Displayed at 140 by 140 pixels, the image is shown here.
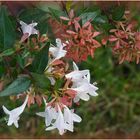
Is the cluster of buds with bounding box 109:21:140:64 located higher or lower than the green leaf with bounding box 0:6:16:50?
lower

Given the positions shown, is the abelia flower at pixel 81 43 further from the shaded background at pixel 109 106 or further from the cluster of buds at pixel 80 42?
the shaded background at pixel 109 106

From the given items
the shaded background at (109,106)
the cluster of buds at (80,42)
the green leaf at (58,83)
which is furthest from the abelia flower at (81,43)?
the shaded background at (109,106)

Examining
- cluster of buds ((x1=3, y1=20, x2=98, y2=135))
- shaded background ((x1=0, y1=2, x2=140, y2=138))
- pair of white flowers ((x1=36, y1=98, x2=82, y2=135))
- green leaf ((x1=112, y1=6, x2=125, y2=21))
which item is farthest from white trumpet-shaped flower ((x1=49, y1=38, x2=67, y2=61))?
shaded background ((x1=0, y1=2, x2=140, y2=138))

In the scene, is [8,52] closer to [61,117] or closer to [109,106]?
[61,117]

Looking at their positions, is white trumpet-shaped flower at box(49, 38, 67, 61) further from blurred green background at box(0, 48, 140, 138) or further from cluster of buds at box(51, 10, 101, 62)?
blurred green background at box(0, 48, 140, 138)

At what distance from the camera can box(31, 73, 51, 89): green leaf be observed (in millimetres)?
985

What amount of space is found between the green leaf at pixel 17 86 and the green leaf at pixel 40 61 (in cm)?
4

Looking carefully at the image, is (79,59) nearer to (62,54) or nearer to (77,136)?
(62,54)

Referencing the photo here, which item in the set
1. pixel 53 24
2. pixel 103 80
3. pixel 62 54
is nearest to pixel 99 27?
pixel 53 24

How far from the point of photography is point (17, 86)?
98 centimetres

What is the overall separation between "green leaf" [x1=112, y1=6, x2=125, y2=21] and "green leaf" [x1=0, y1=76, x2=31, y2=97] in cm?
37

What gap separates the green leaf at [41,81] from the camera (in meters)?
0.98

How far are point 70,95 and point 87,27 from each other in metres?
0.19

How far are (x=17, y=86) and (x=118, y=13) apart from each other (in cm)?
41
